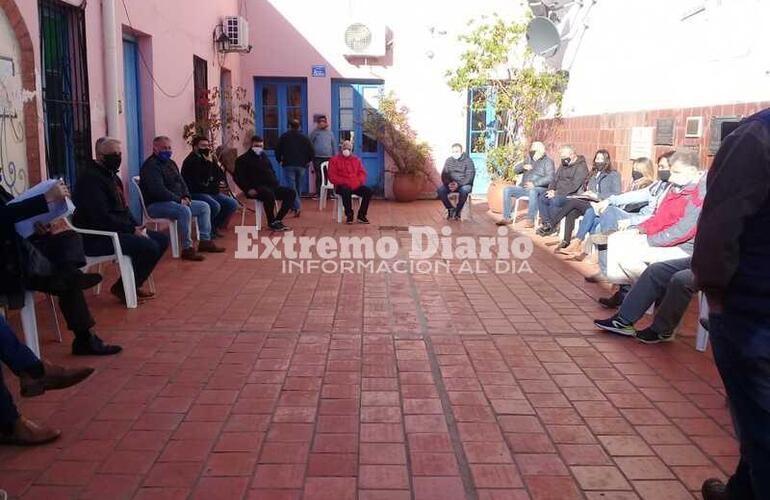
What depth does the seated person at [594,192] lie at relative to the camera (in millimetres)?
8266

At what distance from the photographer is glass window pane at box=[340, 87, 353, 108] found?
13.9 meters

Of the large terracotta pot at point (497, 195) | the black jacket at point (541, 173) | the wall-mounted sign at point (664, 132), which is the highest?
the wall-mounted sign at point (664, 132)

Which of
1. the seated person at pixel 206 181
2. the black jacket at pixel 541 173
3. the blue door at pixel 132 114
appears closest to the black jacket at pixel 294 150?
the seated person at pixel 206 181

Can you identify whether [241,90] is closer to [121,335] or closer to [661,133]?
[661,133]

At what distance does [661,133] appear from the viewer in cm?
770

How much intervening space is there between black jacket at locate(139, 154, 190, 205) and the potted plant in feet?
21.2

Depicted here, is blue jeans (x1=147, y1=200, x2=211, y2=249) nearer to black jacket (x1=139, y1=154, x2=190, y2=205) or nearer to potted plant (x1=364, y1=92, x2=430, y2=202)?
black jacket (x1=139, y1=154, x2=190, y2=205)

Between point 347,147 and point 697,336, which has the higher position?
point 347,147

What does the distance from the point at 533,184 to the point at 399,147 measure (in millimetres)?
3951

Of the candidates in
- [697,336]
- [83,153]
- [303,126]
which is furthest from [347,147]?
[697,336]

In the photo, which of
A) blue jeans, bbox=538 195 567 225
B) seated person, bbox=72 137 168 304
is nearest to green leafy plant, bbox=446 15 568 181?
blue jeans, bbox=538 195 567 225

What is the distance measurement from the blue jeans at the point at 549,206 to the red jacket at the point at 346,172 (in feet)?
8.73

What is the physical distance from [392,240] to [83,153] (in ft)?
12.4

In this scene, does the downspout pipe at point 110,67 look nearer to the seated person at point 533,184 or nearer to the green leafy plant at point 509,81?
the seated person at point 533,184
